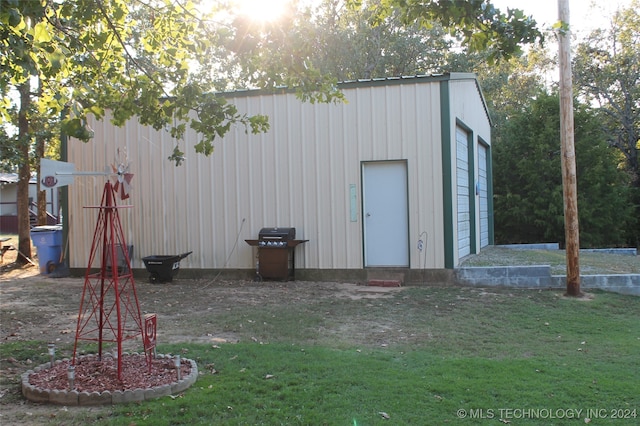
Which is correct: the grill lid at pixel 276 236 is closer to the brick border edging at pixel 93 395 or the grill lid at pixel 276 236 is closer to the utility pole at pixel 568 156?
the utility pole at pixel 568 156

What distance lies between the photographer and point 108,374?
486 cm

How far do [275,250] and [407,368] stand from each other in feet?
19.8

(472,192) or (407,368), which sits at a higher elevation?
(472,192)

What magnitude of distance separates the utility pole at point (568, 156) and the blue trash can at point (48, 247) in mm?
10518

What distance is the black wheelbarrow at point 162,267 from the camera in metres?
11.1

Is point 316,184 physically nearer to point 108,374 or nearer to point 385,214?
point 385,214

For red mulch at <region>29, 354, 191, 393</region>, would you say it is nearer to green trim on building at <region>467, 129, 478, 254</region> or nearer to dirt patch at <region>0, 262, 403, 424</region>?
dirt patch at <region>0, 262, 403, 424</region>

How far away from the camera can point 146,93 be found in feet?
20.2

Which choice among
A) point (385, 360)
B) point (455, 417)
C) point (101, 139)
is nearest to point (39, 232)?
point (101, 139)

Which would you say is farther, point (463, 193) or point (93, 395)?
point (463, 193)

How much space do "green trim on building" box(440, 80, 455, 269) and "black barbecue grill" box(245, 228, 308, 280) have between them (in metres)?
2.75

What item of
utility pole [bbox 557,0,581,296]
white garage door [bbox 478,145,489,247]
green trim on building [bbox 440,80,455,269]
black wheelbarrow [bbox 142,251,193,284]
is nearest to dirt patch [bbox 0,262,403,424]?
black wheelbarrow [bbox 142,251,193,284]

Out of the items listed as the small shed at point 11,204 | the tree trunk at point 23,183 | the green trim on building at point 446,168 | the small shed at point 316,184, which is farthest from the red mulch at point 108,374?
the small shed at point 11,204

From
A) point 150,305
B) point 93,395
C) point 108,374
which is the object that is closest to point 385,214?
point 150,305
